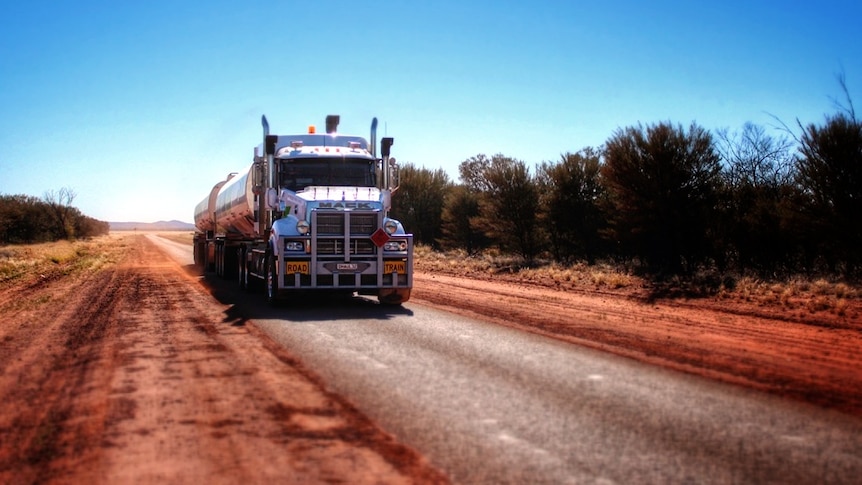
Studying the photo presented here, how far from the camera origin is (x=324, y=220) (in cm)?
1448

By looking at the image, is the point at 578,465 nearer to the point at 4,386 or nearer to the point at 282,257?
the point at 4,386

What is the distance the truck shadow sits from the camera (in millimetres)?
12938

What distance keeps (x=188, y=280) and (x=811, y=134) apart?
18577 millimetres

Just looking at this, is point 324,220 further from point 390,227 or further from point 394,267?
point 394,267

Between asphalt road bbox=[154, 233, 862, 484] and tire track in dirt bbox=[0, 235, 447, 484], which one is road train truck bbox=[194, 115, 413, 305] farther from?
asphalt road bbox=[154, 233, 862, 484]

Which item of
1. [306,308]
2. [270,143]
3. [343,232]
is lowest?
[306,308]

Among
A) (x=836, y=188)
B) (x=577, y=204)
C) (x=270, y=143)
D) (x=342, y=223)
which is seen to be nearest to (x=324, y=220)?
(x=342, y=223)

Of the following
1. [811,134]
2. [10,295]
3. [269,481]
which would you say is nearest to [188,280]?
[10,295]

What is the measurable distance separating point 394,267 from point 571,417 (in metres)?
9.15

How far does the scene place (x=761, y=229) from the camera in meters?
20.2

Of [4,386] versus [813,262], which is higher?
[813,262]

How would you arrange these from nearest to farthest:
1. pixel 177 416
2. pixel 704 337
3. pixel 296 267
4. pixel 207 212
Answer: pixel 177 416 → pixel 704 337 → pixel 296 267 → pixel 207 212

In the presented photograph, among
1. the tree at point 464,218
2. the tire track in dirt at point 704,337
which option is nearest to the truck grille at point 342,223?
the tire track in dirt at point 704,337

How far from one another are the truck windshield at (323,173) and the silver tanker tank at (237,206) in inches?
65.9
